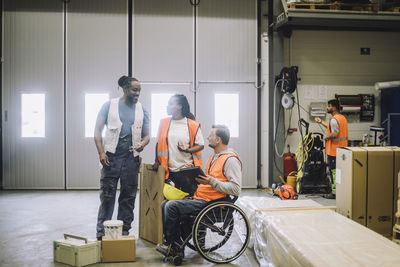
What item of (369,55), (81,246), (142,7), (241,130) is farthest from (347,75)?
(81,246)

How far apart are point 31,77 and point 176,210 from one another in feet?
18.6

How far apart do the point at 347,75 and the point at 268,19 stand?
6.82 feet

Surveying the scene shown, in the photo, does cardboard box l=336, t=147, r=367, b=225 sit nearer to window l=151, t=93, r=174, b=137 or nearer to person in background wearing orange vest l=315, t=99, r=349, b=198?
person in background wearing orange vest l=315, t=99, r=349, b=198

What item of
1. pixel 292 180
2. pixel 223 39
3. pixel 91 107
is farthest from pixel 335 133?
pixel 91 107

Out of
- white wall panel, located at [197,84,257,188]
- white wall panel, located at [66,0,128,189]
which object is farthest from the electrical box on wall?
white wall panel, located at [66,0,128,189]

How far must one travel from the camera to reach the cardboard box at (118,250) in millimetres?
3812

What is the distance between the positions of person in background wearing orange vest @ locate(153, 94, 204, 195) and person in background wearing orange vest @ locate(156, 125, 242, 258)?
488 millimetres

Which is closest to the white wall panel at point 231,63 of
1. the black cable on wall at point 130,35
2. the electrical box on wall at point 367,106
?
the black cable on wall at point 130,35

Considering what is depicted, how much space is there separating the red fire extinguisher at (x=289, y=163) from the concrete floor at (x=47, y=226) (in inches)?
28.2

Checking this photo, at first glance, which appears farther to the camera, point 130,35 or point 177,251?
point 130,35

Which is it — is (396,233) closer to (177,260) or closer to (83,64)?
(177,260)

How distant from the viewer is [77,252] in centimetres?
365

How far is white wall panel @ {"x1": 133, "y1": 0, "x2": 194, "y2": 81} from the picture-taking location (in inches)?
317

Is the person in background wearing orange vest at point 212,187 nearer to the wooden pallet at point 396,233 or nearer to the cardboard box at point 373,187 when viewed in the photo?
the cardboard box at point 373,187
